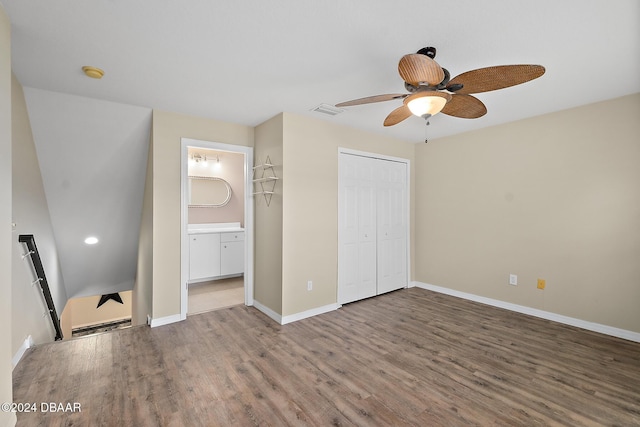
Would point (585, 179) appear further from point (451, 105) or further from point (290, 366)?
point (290, 366)

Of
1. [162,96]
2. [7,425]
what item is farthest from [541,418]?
[162,96]

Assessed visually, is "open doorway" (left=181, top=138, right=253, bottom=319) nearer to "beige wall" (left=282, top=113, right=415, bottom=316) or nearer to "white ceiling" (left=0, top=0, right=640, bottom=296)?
"beige wall" (left=282, top=113, right=415, bottom=316)

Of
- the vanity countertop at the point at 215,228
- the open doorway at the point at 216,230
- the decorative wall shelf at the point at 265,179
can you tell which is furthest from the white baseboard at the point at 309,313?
the vanity countertop at the point at 215,228

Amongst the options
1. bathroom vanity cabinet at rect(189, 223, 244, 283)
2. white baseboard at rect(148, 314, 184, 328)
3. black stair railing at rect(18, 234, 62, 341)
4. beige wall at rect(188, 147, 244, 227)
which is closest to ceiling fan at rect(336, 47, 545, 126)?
white baseboard at rect(148, 314, 184, 328)

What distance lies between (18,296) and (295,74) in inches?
126

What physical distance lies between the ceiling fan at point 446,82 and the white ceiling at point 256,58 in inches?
13.3

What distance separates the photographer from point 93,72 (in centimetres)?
237

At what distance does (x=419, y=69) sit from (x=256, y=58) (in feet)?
4.04

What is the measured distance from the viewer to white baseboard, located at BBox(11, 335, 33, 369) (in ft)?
8.22

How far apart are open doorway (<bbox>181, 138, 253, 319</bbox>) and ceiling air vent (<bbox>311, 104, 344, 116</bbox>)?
3.86 ft

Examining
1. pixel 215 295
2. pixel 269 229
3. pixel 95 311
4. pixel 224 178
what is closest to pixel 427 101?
pixel 269 229

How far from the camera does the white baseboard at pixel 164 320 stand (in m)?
3.34

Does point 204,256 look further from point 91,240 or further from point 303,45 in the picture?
point 303,45

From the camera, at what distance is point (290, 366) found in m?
2.49
